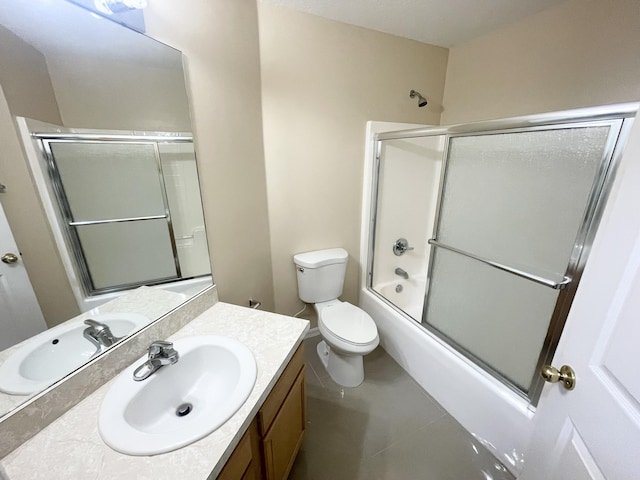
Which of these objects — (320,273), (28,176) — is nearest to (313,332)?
(320,273)

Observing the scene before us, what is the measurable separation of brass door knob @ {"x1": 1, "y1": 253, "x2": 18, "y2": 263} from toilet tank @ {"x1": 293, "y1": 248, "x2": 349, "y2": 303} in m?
1.32

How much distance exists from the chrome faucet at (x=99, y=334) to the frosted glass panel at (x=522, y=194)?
168cm

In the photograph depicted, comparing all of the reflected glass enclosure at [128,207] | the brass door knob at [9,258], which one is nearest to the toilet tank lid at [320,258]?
the reflected glass enclosure at [128,207]

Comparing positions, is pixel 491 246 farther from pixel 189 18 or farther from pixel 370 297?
pixel 189 18

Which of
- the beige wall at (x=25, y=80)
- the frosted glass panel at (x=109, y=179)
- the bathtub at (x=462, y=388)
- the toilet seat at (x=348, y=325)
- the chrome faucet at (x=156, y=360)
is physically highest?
the beige wall at (x=25, y=80)

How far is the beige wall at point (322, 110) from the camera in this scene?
1.49 meters

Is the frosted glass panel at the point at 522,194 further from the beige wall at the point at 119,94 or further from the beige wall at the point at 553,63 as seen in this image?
the beige wall at the point at 119,94

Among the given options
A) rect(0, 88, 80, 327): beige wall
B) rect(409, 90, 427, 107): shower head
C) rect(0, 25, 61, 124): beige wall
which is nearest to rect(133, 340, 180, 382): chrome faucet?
rect(0, 88, 80, 327): beige wall

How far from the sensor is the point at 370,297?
208 centimetres

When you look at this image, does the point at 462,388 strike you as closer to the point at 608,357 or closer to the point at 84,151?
the point at 608,357

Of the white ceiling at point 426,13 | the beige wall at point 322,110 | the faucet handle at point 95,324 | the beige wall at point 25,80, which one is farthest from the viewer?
the beige wall at point 322,110

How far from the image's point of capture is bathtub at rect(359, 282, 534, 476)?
119 cm

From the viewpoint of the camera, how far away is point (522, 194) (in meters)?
1.28

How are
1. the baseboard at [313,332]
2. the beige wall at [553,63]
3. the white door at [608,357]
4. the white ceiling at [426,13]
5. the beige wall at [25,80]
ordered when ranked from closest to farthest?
the white door at [608,357]
the beige wall at [25,80]
the beige wall at [553,63]
the white ceiling at [426,13]
the baseboard at [313,332]
